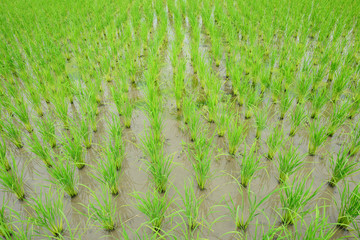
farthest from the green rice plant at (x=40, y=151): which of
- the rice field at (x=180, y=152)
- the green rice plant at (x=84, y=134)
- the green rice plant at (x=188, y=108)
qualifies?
the green rice plant at (x=188, y=108)

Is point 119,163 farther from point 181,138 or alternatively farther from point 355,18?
point 355,18

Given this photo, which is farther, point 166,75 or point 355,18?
point 355,18

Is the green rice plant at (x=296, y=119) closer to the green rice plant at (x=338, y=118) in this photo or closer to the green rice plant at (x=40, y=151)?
the green rice plant at (x=338, y=118)

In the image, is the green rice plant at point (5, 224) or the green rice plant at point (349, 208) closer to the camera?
the green rice plant at point (349, 208)

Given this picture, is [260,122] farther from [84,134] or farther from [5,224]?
[5,224]

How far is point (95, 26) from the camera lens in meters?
4.70

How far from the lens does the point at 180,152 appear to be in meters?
2.12

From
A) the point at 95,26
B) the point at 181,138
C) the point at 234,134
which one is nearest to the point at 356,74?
the point at 234,134

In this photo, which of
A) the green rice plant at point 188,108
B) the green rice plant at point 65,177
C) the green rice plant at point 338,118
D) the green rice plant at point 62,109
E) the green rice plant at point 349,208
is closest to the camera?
the green rice plant at point 349,208

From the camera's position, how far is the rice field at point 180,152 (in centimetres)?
150

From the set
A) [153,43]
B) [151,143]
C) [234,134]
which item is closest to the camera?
[151,143]

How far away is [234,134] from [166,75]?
1.67 meters

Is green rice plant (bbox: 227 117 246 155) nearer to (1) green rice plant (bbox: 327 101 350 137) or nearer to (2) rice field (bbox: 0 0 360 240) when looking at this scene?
(2) rice field (bbox: 0 0 360 240)

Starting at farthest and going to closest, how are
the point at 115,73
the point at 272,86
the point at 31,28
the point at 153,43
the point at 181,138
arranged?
1. the point at 31,28
2. the point at 153,43
3. the point at 115,73
4. the point at 272,86
5. the point at 181,138
